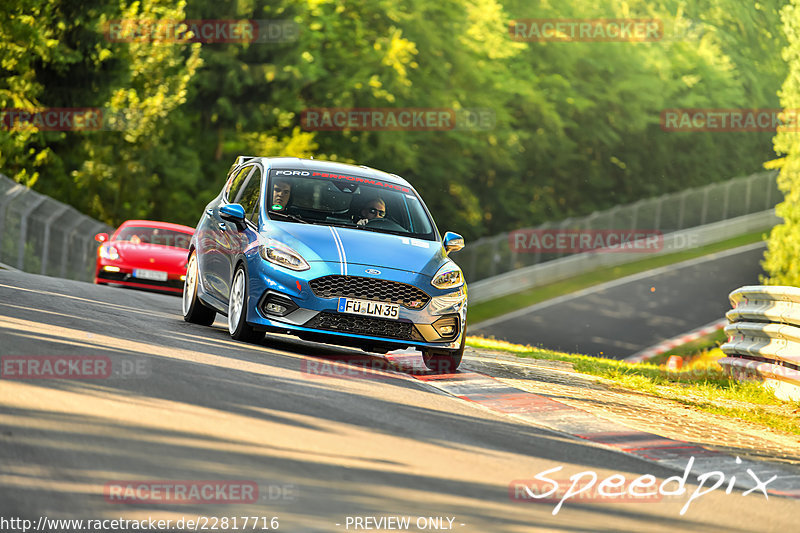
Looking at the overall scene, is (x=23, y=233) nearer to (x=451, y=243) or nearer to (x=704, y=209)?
(x=451, y=243)

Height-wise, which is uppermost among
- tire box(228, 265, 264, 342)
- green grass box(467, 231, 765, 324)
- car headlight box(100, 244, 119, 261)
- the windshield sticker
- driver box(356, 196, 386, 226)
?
the windshield sticker

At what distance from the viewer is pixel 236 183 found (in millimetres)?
13922

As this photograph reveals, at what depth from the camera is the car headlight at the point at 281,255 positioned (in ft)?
36.8

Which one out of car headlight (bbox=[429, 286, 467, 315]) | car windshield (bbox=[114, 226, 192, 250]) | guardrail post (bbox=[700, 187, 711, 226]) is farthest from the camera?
guardrail post (bbox=[700, 187, 711, 226])

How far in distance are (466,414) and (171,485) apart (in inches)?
143

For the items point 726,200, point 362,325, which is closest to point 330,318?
point 362,325

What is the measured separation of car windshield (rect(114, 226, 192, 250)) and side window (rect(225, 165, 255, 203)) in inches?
371

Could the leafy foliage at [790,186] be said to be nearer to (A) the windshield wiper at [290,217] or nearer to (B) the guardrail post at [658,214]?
(B) the guardrail post at [658,214]

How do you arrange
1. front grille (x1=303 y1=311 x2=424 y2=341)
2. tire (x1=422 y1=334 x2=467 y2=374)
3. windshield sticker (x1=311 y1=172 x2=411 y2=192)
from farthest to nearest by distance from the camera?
windshield sticker (x1=311 y1=172 x2=411 y2=192), tire (x1=422 y1=334 x2=467 y2=374), front grille (x1=303 y1=311 x2=424 y2=341)

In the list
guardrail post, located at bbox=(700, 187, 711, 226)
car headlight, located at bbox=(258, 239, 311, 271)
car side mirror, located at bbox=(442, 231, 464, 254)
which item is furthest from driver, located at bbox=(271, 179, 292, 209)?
guardrail post, located at bbox=(700, 187, 711, 226)

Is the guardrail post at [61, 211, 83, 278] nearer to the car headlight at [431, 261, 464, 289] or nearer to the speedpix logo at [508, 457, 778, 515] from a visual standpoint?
the car headlight at [431, 261, 464, 289]

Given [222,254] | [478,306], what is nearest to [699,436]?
[222,254]

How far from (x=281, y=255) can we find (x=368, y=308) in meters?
1.00

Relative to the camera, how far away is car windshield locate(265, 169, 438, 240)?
12.3 m
